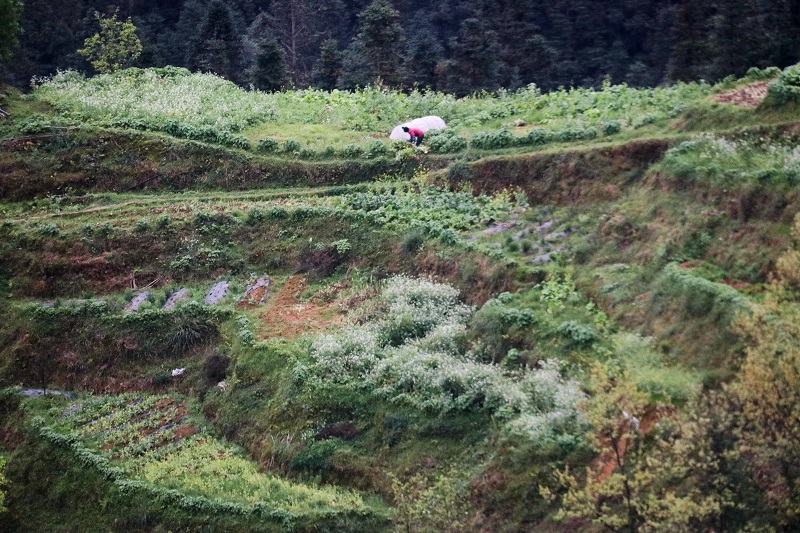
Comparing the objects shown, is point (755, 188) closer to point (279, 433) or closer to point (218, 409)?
point (279, 433)

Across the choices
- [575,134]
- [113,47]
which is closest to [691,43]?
[575,134]

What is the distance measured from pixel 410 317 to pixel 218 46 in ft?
103

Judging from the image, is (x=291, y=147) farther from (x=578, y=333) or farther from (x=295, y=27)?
(x=295, y=27)

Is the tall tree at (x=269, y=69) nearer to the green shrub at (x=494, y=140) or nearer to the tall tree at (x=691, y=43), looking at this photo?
the green shrub at (x=494, y=140)

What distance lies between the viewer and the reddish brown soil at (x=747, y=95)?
24.5 meters

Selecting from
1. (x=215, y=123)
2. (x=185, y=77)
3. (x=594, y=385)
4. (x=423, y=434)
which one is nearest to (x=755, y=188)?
(x=594, y=385)

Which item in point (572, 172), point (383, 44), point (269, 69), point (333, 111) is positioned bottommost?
point (269, 69)

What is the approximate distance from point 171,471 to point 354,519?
501 cm

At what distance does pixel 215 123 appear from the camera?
33219mm

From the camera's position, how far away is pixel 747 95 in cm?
2502

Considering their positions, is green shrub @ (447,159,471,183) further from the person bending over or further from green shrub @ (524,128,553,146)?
the person bending over

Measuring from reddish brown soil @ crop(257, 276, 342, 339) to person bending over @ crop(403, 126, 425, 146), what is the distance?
6.85 metres

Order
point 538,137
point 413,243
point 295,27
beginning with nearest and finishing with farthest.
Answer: point 413,243, point 538,137, point 295,27

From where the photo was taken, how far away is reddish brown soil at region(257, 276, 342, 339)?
2389 cm
